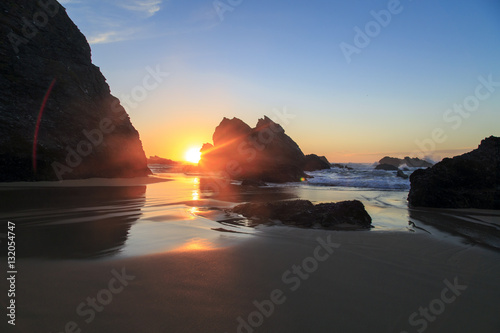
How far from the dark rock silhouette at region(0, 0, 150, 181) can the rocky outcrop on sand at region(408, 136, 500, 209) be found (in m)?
17.9

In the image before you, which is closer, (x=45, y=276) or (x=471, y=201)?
(x=45, y=276)

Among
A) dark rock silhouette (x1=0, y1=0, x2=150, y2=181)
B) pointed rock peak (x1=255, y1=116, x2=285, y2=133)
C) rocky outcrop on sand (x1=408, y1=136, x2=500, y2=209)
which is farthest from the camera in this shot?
pointed rock peak (x1=255, y1=116, x2=285, y2=133)

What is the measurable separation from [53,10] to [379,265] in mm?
25577

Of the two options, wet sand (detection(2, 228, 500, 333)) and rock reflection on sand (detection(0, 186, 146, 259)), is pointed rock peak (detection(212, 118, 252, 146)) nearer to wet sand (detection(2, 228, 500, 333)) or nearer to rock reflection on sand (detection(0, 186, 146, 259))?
rock reflection on sand (detection(0, 186, 146, 259))

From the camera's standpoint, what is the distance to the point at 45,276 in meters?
2.62

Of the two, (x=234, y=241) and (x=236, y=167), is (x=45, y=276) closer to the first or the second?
(x=234, y=241)

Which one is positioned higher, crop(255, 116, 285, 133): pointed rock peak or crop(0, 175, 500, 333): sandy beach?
crop(255, 116, 285, 133): pointed rock peak

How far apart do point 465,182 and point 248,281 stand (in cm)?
1031

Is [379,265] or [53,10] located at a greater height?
[53,10]

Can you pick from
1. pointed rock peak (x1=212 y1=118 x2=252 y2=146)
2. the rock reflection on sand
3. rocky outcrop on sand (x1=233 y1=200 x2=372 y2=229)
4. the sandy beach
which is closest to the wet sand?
the sandy beach

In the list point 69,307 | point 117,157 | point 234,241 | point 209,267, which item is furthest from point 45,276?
point 117,157

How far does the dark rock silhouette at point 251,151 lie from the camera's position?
24984 millimetres

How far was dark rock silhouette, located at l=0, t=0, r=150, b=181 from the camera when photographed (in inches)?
519

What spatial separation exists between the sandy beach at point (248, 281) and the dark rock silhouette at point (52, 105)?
11302 millimetres
